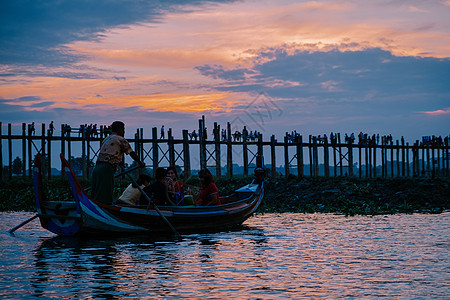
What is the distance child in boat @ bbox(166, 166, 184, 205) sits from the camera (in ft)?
48.8

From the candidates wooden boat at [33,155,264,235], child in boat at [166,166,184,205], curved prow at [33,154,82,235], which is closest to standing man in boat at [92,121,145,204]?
wooden boat at [33,155,264,235]

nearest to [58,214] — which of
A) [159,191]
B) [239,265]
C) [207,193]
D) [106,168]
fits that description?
[106,168]

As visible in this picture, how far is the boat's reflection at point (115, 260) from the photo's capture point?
7797mm

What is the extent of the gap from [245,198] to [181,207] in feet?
12.7

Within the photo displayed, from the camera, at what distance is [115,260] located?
10.2 m

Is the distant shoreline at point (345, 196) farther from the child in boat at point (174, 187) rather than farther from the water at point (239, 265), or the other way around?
the child in boat at point (174, 187)

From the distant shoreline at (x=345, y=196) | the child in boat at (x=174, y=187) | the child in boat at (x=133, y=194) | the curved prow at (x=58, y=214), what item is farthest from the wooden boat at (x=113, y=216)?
the distant shoreline at (x=345, y=196)

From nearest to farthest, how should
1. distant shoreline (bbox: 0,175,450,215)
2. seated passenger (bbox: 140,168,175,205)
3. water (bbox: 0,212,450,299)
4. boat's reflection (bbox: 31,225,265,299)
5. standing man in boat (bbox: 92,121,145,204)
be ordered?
water (bbox: 0,212,450,299) → boat's reflection (bbox: 31,225,265,299) → standing man in boat (bbox: 92,121,145,204) → seated passenger (bbox: 140,168,175,205) → distant shoreline (bbox: 0,175,450,215)

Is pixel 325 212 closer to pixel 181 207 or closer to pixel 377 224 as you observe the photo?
pixel 377 224

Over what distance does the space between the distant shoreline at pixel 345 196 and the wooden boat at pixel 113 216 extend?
728 cm

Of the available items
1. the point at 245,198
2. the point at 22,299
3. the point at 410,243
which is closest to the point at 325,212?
the point at 245,198

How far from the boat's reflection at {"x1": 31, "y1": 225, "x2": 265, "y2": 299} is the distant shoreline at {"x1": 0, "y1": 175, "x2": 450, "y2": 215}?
8.42 meters

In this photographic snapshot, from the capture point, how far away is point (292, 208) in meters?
22.7

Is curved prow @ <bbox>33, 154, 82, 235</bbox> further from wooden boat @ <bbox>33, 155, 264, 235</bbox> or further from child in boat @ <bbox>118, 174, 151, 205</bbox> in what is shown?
child in boat @ <bbox>118, 174, 151, 205</bbox>
